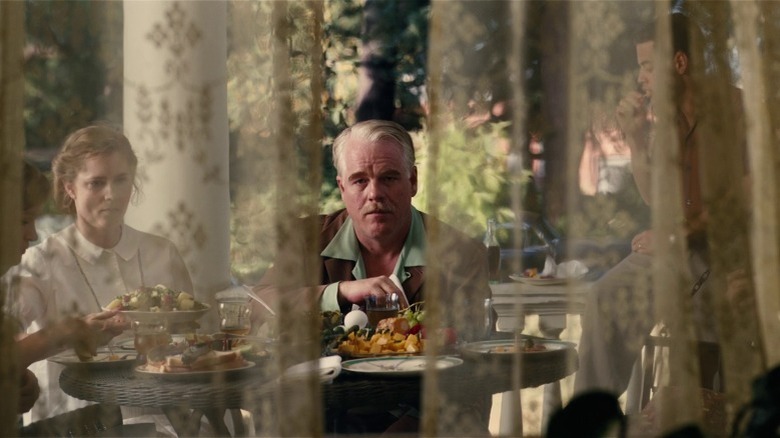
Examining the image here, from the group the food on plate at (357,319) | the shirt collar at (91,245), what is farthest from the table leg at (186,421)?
the food on plate at (357,319)

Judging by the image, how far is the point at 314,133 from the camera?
1.25 meters

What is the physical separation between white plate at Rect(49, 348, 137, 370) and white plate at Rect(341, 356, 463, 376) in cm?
48

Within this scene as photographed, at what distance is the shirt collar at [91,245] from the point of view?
1313 mm

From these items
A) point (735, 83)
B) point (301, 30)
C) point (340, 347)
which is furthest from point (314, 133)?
point (340, 347)

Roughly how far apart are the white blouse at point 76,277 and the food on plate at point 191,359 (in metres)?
0.09

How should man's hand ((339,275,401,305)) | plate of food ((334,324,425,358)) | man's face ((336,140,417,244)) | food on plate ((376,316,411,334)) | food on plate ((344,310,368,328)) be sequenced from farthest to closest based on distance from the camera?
man's face ((336,140,417,244)), man's hand ((339,275,401,305)), food on plate ((344,310,368,328)), food on plate ((376,316,411,334)), plate of food ((334,324,425,358))

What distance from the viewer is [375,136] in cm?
269

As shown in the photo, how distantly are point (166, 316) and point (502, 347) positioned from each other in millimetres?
481

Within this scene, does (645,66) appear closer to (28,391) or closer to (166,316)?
(166,316)

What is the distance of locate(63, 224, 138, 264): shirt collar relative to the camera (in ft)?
4.31

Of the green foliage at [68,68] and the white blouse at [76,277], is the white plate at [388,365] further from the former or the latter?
the green foliage at [68,68]

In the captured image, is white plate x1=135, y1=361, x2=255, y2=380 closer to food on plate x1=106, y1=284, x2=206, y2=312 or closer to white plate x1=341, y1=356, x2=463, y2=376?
food on plate x1=106, y1=284, x2=206, y2=312

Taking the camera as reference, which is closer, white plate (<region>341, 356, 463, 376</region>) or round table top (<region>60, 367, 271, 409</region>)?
round table top (<region>60, 367, 271, 409</region>)

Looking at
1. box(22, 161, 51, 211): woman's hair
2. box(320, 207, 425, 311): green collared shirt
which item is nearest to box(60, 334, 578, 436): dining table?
box(22, 161, 51, 211): woman's hair
